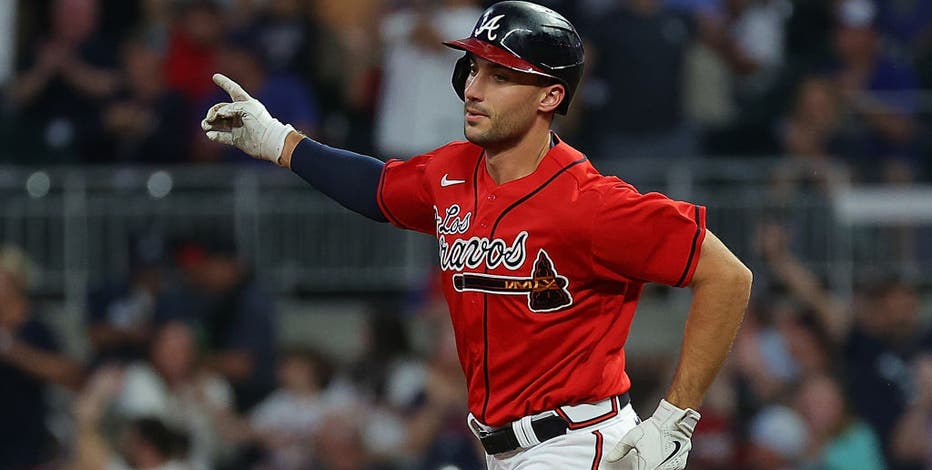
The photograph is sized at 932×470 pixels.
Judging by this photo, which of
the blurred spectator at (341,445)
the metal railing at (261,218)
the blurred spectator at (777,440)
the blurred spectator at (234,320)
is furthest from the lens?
the metal railing at (261,218)

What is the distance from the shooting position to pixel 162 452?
8555mm

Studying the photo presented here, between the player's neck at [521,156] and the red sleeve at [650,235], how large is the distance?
336mm

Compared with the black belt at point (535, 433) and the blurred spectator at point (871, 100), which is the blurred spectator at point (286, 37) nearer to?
the blurred spectator at point (871, 100)

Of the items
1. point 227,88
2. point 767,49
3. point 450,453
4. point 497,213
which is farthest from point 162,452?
point 767,49

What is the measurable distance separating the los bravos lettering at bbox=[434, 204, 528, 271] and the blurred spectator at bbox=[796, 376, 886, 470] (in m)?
4.54

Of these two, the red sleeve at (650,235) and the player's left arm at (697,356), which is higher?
the red sleeve at (650,235)

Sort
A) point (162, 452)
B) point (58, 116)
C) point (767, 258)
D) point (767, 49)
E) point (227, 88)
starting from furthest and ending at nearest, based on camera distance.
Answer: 1. point (767, 49)
2. point (58, 116)
3. point (767, 258)
4. point (162, 452)
5. point (227, 88)

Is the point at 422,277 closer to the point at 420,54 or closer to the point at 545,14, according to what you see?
the point at 420,54

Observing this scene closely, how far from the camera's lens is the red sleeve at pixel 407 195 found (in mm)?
5387

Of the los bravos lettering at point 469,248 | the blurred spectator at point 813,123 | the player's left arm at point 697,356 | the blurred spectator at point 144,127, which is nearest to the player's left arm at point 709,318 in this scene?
the player's left arm at point 697,356

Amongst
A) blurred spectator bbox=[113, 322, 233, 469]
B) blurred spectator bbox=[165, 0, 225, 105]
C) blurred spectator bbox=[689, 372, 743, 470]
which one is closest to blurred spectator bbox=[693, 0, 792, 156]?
blurred spectator bbox=[689, 372, 743, 470]

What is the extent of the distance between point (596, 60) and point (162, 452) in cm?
415

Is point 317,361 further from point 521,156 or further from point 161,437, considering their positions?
point 521,156

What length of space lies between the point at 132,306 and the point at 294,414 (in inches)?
53.2
